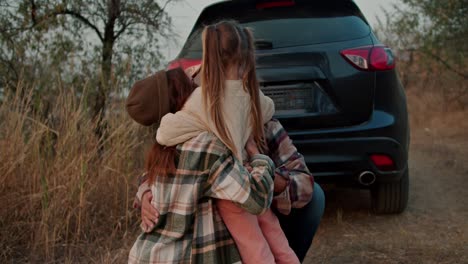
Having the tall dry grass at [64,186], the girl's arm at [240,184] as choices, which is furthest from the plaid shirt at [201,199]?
the tall dry grass at [64,186]

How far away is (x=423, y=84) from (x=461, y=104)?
1.80m

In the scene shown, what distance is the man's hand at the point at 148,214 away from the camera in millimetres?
1743

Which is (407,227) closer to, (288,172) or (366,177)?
(366,177)

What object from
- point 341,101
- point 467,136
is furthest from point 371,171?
point 467,136

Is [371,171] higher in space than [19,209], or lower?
higher

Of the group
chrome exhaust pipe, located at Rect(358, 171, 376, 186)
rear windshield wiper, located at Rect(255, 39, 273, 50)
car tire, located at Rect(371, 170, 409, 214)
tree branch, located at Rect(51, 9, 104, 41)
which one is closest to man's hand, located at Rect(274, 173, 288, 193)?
chrome exhaust pipe, located at Rect(358, 171, 376, 186)

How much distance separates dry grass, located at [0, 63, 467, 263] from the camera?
3.25 meters

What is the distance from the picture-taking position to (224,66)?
181cm

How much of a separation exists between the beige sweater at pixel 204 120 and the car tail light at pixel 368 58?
5.53 feet

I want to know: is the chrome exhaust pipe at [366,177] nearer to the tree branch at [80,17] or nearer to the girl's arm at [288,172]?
the girl's arm at [288,172]

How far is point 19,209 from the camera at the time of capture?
346cm

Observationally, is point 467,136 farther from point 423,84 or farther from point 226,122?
point 226,122

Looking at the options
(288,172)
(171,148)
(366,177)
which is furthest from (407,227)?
(171,148)

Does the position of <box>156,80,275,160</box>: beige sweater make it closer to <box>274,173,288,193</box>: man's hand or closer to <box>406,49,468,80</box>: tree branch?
<box>274,173,288,193</box>: man's hand
